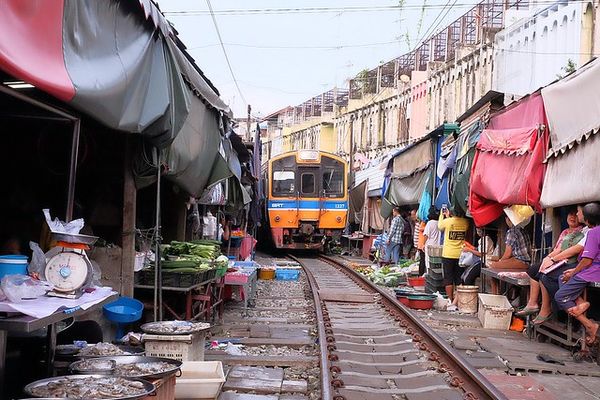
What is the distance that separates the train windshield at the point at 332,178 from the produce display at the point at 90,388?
65.8ft

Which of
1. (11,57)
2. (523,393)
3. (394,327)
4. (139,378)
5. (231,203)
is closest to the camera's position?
(11,57)

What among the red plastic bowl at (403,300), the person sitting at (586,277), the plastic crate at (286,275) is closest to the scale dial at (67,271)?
the person sitting at (586,277)

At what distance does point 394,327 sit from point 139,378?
253 inches

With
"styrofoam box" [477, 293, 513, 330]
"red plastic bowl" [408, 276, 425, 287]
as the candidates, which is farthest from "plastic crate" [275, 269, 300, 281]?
"styrofoam box" [477, 293, 513, 330]

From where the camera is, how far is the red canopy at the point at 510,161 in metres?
8.92

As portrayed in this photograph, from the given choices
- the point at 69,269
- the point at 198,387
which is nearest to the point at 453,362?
the point at 198,387

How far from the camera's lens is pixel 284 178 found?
24.5m

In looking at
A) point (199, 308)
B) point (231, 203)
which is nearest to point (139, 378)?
point (199, 308)

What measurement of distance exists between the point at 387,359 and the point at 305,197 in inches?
638

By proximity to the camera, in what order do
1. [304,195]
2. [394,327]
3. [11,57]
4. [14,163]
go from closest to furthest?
[11,57] < [14,163] < [394,327] < [304,195]

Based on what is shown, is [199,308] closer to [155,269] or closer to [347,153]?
[155,269]

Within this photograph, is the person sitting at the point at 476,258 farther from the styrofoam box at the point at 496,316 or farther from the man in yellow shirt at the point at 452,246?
the styrofoam box at the point at 496,316

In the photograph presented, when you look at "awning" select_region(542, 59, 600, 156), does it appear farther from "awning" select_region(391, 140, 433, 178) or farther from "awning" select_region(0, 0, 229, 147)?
"awning" select_region(391, 140, 433, 178)

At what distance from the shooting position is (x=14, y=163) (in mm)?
7297
